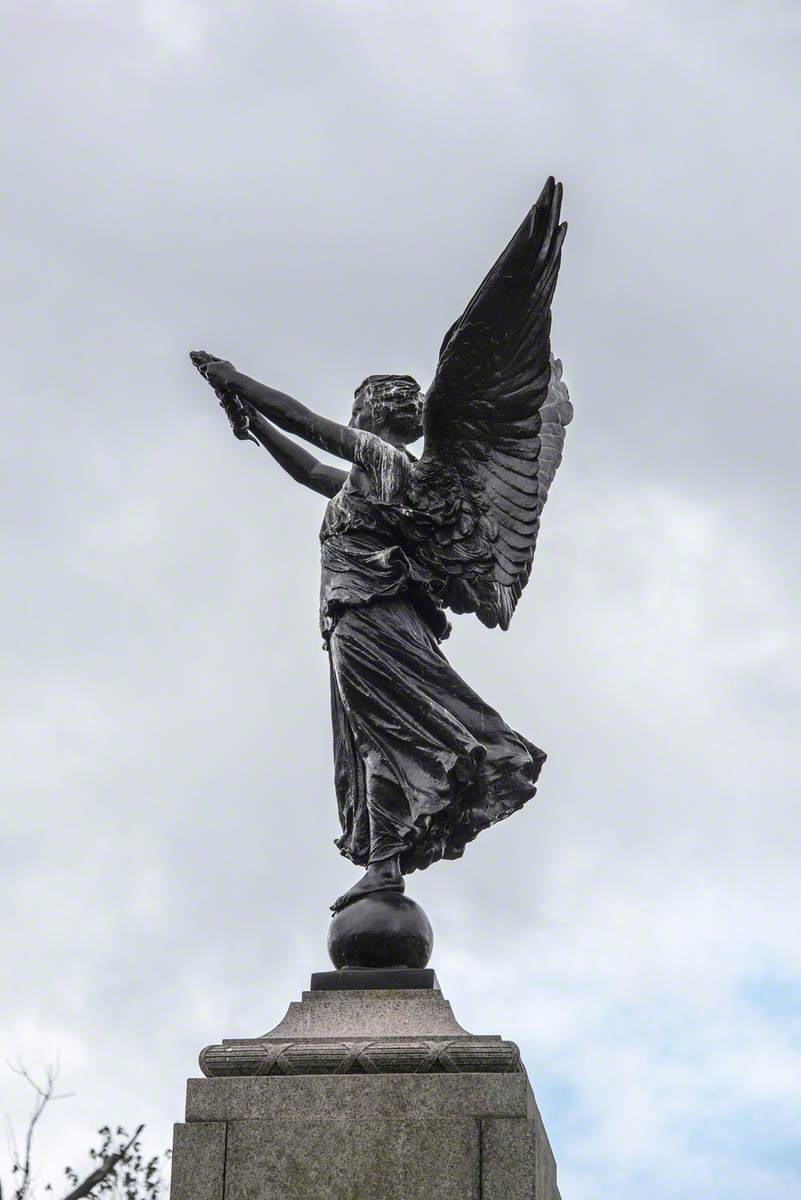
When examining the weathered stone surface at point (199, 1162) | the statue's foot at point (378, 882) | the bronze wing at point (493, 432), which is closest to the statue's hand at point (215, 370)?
the bronze wing at point (493, 432)

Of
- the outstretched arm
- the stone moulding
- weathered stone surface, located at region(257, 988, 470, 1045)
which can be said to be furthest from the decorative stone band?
the outstretched arm

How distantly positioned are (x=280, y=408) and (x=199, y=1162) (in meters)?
3.97

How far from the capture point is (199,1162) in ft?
27.9

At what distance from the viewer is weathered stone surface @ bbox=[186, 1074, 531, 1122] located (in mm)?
8344

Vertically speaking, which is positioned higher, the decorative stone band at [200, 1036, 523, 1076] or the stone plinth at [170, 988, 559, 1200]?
the decorative stone band at [200, 1036, 523, 1076]

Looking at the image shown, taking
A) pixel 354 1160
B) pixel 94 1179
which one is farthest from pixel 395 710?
pixel 94 1179

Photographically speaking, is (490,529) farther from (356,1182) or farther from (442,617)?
(356,1182)

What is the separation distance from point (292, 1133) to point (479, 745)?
84.5 inches

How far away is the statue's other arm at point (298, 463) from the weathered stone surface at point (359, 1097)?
3465mm

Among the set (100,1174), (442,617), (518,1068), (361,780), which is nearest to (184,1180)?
(518,1068)

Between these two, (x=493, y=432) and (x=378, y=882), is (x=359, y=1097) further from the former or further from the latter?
(x=493, y=432)

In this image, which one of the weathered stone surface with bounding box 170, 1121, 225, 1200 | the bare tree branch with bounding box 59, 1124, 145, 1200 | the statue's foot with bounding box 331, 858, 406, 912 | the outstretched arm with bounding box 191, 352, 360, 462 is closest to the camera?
the weathered stone surface with bounding box 170, 1121, 225, 1200

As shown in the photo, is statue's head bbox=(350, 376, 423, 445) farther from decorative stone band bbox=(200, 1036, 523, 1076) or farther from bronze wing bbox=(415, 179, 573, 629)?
decorative stone band bbox=(200, 1036, 523, 1076)

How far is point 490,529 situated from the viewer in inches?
410
